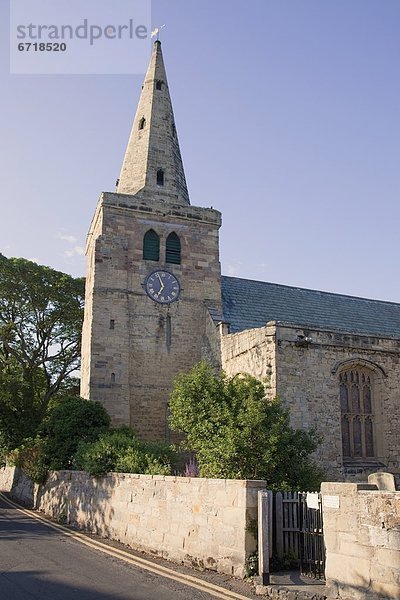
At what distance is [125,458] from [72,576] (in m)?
5.67

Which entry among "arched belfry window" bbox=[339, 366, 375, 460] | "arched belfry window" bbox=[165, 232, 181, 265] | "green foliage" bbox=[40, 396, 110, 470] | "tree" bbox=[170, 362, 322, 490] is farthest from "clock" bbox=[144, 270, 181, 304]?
"tree" bbox=[170, 362, 322, 490]

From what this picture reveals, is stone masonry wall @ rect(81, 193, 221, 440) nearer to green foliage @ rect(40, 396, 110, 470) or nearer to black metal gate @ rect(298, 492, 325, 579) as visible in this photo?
green foliage @ rect(40, 396, 110, 470)

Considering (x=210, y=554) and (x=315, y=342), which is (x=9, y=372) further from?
(x=210, y=554)

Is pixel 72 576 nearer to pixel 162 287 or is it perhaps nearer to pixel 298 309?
pixel 162 287

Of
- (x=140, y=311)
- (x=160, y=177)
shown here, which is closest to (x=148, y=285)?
(x=140, y=311)

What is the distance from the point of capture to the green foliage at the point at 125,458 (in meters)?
14.9

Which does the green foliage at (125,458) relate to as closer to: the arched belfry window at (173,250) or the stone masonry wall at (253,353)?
the stone masonry wall at (253,353)

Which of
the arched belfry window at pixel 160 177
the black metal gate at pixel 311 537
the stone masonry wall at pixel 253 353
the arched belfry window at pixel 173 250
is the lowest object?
the black metal gate at pixel 311 537

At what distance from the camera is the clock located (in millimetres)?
26609

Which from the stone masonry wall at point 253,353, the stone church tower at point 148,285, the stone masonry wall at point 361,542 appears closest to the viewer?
the stone masonry wall at point 361,542

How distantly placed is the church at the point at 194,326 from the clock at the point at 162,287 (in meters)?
0.05

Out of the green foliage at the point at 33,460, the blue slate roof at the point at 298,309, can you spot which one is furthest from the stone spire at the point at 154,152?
the green foliage at the point at 33,460

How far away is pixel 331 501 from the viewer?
27.5ft

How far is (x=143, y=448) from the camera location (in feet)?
56.6
